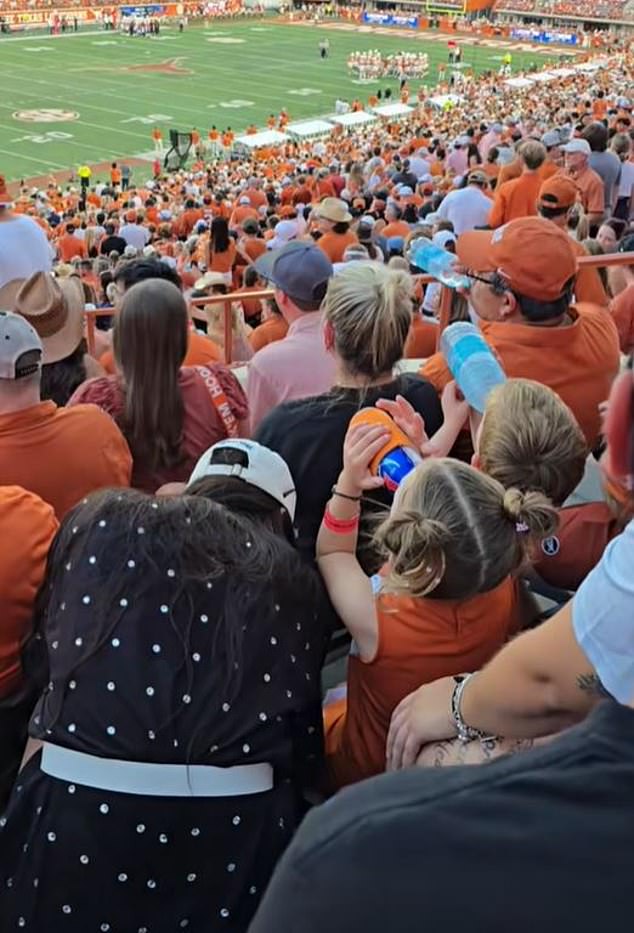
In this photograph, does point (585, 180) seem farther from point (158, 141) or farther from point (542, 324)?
point (158, 141)

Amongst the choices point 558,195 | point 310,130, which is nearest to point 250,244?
point 558,195

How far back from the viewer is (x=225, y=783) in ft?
5.78

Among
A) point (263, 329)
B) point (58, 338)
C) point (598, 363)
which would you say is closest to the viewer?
point (598, 363)

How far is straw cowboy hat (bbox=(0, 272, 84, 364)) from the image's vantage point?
3.75 metres

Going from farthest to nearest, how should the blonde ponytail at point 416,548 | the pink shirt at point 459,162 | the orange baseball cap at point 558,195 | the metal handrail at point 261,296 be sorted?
1. the pink shirt at point 459,162
2. the orange baseball cap at point 558,195
3. the metal handrail at point 261,296
4. the blonde ponytail at point 416,548

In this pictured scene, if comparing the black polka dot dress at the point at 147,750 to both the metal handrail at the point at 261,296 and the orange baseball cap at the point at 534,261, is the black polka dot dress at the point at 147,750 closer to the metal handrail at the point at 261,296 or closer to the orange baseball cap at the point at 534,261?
the orange baseball cap at the point at 534,261

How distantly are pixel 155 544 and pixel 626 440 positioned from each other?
1.06 m

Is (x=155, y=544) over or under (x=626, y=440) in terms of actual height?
under

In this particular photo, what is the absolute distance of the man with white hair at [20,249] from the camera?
15.9 ft

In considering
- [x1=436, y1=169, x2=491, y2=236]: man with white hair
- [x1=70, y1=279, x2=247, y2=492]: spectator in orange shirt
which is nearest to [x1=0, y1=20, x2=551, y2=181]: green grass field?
[x1=436, y1=169, x2=491, y2=236]: man with white hair

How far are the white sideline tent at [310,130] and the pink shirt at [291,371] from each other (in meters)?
27.0

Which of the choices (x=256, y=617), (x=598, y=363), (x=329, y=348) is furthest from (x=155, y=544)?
(x=598, y=363)

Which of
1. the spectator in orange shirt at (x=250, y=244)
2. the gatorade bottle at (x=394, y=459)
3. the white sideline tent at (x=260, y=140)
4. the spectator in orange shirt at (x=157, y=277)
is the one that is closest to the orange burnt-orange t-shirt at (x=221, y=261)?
the spectator in orange shirt at (x=250, y=244)

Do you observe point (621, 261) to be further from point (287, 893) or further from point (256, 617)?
point (287, 893)
